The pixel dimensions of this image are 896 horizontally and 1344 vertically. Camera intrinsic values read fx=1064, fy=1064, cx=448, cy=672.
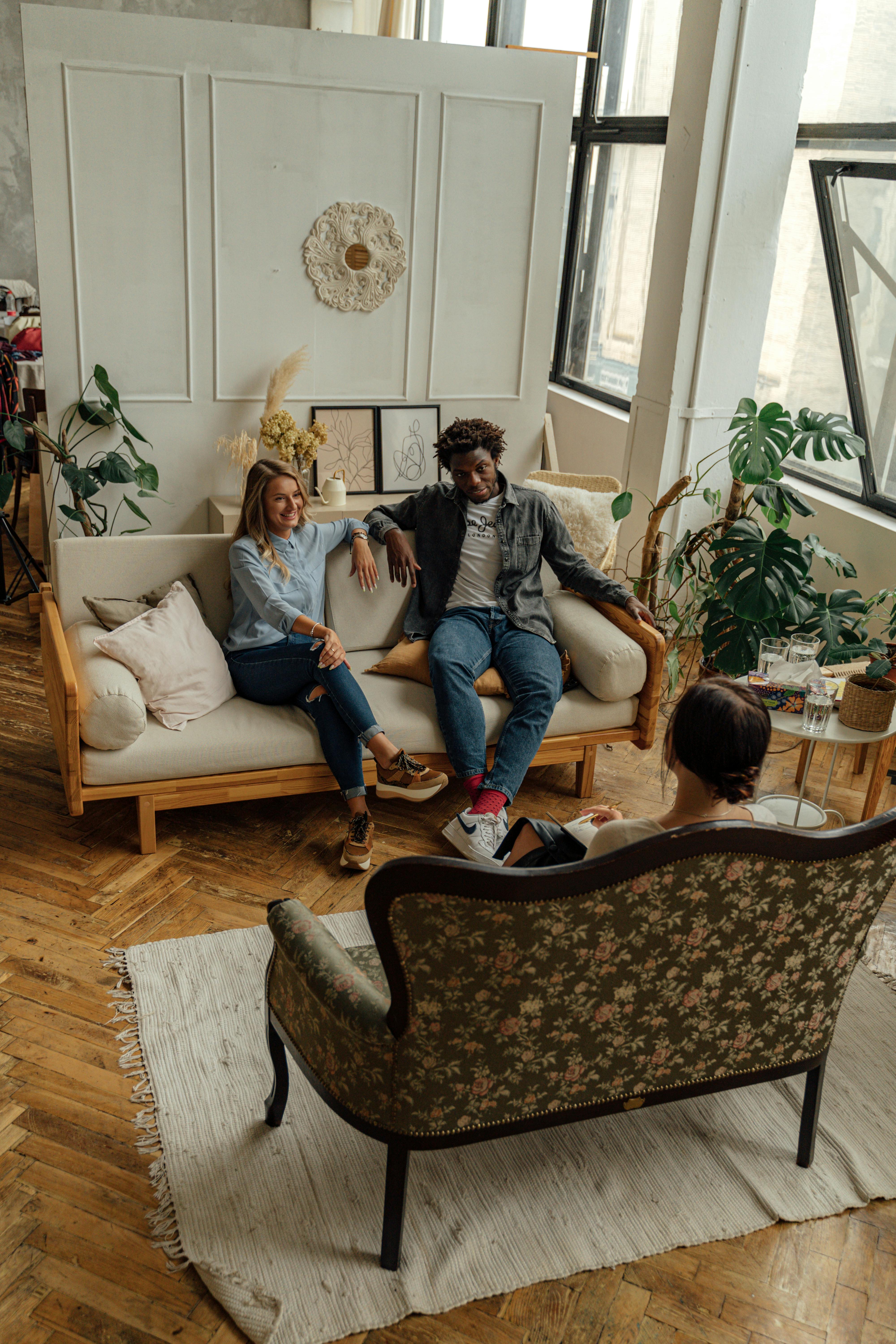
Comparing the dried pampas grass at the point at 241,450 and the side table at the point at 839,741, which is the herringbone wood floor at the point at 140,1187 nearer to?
the side table at the point at 839,741

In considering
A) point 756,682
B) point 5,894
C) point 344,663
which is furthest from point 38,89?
point 756,682

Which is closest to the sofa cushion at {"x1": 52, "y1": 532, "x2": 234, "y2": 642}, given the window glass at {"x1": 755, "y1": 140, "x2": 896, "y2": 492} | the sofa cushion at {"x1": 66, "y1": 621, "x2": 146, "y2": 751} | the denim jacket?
the sofa cushion at {"x1": 66, "y1": 621, "x2": 146, "y2": 751}

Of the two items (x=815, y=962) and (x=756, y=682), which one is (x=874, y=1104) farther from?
(x=756, y=682)

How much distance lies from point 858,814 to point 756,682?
82cm

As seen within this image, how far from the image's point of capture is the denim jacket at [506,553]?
3.62 metres

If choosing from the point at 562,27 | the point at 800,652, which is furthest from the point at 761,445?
the point at 562,27

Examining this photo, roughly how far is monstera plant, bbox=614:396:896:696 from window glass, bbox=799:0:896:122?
134 cm

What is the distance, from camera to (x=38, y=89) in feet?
13.8

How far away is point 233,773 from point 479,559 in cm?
113

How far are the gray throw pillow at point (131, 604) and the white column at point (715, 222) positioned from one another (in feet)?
7.90

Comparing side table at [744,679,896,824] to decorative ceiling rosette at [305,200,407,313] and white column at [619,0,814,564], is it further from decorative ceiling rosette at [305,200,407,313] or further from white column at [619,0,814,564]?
decorative ceiling rosette at [305,200,407,313]

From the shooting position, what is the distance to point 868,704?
312 centimetres

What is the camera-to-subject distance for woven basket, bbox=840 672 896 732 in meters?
3.11

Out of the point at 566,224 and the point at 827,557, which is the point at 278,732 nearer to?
the point at 827,557
